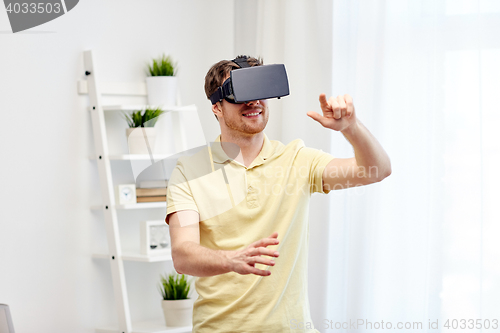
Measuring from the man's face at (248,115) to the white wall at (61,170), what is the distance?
1.12 meters

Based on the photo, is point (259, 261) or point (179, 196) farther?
point (179, 196)

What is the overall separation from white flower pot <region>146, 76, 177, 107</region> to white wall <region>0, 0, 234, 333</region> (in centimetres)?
12

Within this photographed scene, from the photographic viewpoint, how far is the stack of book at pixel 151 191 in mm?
2400

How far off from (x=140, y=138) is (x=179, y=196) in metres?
0.84

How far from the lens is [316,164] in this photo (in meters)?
1.51

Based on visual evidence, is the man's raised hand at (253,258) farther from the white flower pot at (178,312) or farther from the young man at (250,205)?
the white flower pot at (178,312)

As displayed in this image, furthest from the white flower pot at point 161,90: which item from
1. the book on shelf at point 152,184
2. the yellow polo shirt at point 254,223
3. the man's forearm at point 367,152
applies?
the man's forearm at point 367,152

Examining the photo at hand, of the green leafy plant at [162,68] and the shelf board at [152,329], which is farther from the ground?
the green leafy plant at [162,68]

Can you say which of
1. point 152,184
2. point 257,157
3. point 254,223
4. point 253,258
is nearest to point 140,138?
point 152,184

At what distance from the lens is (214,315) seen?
1417 mm

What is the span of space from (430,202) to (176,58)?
1456mm

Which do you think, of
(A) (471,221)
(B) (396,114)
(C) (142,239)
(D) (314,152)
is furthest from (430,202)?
(C) (142,239)

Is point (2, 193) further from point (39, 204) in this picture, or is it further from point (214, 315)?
Result: point (214, 315)

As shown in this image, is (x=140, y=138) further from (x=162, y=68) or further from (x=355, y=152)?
(x=355, y=152)
